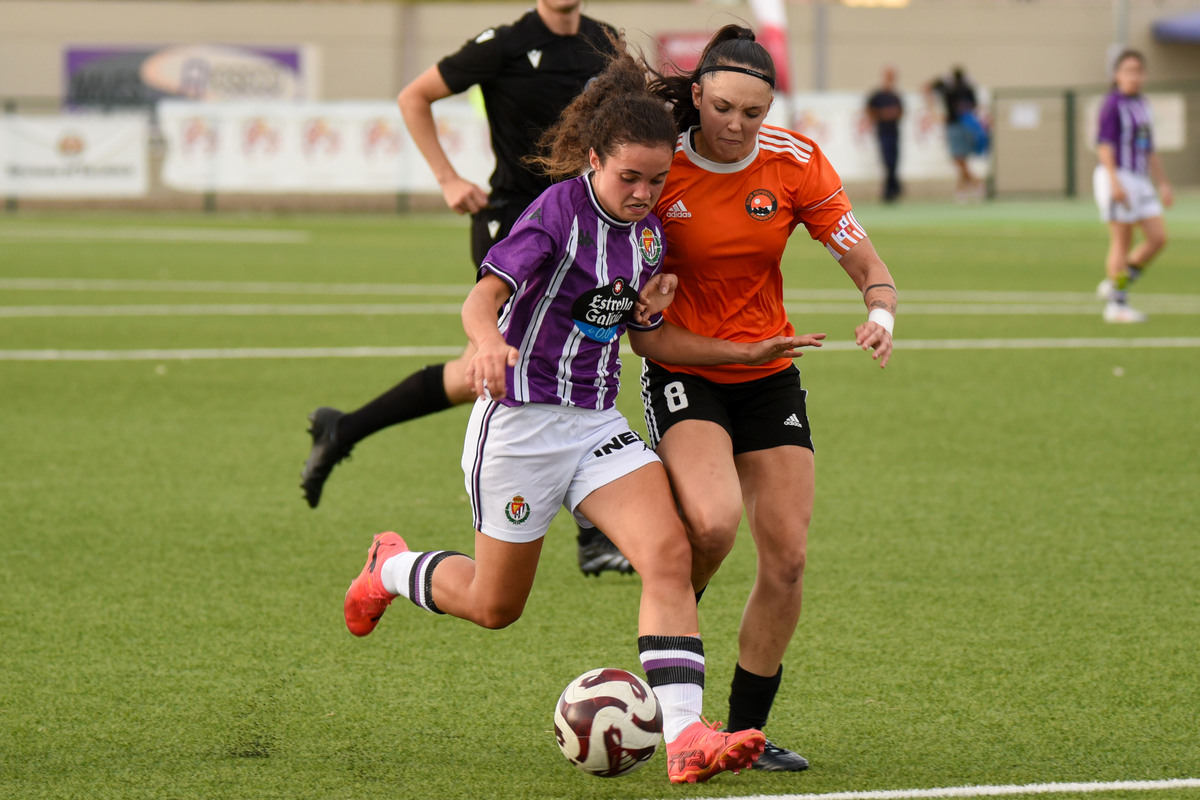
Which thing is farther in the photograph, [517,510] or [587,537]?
[587,537]

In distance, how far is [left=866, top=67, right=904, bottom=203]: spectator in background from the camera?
29.2 metres

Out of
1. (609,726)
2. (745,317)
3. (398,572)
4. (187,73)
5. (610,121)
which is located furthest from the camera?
(187,73)

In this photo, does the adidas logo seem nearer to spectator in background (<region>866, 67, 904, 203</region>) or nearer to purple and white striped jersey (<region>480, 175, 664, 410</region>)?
purple and white striped jersey (<region>480, 175, 664, 410</region>)

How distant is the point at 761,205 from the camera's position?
4270 mm

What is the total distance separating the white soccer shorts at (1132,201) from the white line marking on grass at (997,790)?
1029cm

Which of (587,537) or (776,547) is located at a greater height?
(776,547)

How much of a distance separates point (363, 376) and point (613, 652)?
227 inches

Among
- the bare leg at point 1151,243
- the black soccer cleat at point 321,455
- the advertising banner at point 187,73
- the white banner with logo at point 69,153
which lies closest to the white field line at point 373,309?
the bare leg at point 1151,243

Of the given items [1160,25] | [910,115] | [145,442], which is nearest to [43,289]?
[145,442]

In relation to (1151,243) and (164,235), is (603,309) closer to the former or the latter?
(1151,243)

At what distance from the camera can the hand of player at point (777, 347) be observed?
390 cm

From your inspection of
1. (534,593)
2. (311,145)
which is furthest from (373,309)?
(311,145)

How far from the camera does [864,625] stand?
5.22 meters

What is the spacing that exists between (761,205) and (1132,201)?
1001cm
